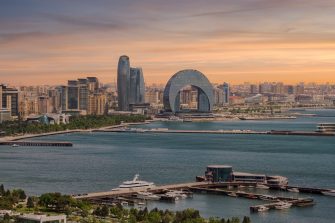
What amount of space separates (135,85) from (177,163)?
103 ft

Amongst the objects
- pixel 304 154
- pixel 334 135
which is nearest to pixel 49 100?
pixel 334 135

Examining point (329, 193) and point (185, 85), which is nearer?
point (329, 193)

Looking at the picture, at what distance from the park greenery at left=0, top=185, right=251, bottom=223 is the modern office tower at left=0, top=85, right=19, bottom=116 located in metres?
27.3

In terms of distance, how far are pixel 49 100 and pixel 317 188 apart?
3482 centimetres

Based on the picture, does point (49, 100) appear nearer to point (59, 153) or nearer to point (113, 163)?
point (59, 153)

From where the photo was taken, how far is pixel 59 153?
2259cm

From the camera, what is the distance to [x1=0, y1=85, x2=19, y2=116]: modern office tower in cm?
3938

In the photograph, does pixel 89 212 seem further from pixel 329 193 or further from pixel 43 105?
pixel 43 105

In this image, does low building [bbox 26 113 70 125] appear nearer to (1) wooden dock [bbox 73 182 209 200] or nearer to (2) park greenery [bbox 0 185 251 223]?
(1) wooden dock [bbox 73 182 209 200]

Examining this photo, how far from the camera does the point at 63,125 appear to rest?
34.9 m

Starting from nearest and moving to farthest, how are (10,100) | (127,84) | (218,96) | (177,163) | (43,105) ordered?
(177,163)
(10,100)
(43,105)
(127,84)
(218,96)

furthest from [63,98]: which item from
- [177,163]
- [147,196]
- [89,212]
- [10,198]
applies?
[89,212]

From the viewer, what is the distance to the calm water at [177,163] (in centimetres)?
1354

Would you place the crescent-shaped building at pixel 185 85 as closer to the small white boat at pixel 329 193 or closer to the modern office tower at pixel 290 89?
the small white boat at pixel 329 193
